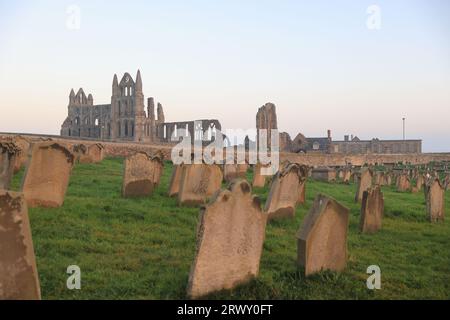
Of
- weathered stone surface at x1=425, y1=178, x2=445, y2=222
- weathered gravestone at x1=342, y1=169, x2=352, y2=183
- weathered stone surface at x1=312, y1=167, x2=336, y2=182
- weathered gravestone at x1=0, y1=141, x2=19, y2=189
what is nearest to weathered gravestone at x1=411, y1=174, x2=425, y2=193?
weathered gravestone at x1=342, y1=169, x2=352, y2=183

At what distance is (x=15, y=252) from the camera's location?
3719 mm

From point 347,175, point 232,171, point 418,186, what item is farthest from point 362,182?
point 347,175

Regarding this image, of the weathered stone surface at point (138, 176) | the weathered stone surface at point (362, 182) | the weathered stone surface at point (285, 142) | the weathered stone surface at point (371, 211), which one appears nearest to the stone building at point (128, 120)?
the weathered stone surface at point (285, 142)

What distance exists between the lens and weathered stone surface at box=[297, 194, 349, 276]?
17.5 feet

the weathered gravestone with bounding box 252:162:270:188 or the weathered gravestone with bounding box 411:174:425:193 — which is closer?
the weathered gravestone with bounding box 252:162:270:188

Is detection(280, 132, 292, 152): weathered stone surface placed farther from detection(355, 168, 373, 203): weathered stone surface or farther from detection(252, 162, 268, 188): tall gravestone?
detection(355, 168, 373, 203): weathered stone surface

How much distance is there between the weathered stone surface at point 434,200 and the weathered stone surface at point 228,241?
7.06m

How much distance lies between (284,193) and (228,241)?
14.8ft

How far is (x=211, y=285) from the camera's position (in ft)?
15.4

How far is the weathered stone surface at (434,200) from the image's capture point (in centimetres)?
1045

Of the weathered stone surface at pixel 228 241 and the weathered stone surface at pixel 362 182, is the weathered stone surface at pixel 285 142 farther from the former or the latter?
the weathered stone surface at pixel 228 241

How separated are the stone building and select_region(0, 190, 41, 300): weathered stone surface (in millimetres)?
55411

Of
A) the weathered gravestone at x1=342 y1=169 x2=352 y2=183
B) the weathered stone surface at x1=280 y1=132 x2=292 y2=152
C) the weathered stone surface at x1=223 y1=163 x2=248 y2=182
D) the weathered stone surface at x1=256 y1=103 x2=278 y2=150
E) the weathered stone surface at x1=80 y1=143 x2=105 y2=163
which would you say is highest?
the weathered stone surface at x1=256 y1=103 x2=278 y2=150
